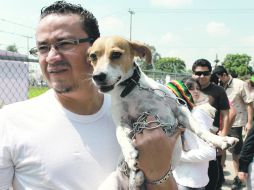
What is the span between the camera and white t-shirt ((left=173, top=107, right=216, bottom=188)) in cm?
332

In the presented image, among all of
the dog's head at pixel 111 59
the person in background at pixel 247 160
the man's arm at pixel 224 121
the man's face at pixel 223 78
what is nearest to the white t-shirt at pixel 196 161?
the person in background at pixel 247 160

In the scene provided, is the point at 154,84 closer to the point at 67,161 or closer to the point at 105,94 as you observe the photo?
the point at 105,94

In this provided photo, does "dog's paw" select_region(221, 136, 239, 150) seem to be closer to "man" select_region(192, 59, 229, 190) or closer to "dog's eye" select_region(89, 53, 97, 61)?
"dog's eye" select_region(89, 53, 97, 61)

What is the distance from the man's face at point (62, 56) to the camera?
1.96 meters

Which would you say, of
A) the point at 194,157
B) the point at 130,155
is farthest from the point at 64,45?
the point at 194,157

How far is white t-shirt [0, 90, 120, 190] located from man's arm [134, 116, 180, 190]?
0.17 metres

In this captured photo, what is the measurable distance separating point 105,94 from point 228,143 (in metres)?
0.82

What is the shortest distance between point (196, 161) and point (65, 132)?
70.9 inches

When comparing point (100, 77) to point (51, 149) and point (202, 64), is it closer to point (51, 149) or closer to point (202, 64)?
point (51, 149)

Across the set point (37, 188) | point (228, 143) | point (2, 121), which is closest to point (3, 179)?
point (37, 188)

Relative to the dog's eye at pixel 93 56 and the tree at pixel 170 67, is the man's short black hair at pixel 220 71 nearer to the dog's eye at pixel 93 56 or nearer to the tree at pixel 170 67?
the tree at pixel 170 67

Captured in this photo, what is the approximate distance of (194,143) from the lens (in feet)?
10.9

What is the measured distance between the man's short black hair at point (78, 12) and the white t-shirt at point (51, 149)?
0.49 meters

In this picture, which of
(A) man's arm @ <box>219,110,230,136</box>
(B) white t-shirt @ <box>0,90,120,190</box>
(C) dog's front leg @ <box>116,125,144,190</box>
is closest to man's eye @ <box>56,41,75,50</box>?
(B) white t-shirt @ <box>0,90,120,190</box>
